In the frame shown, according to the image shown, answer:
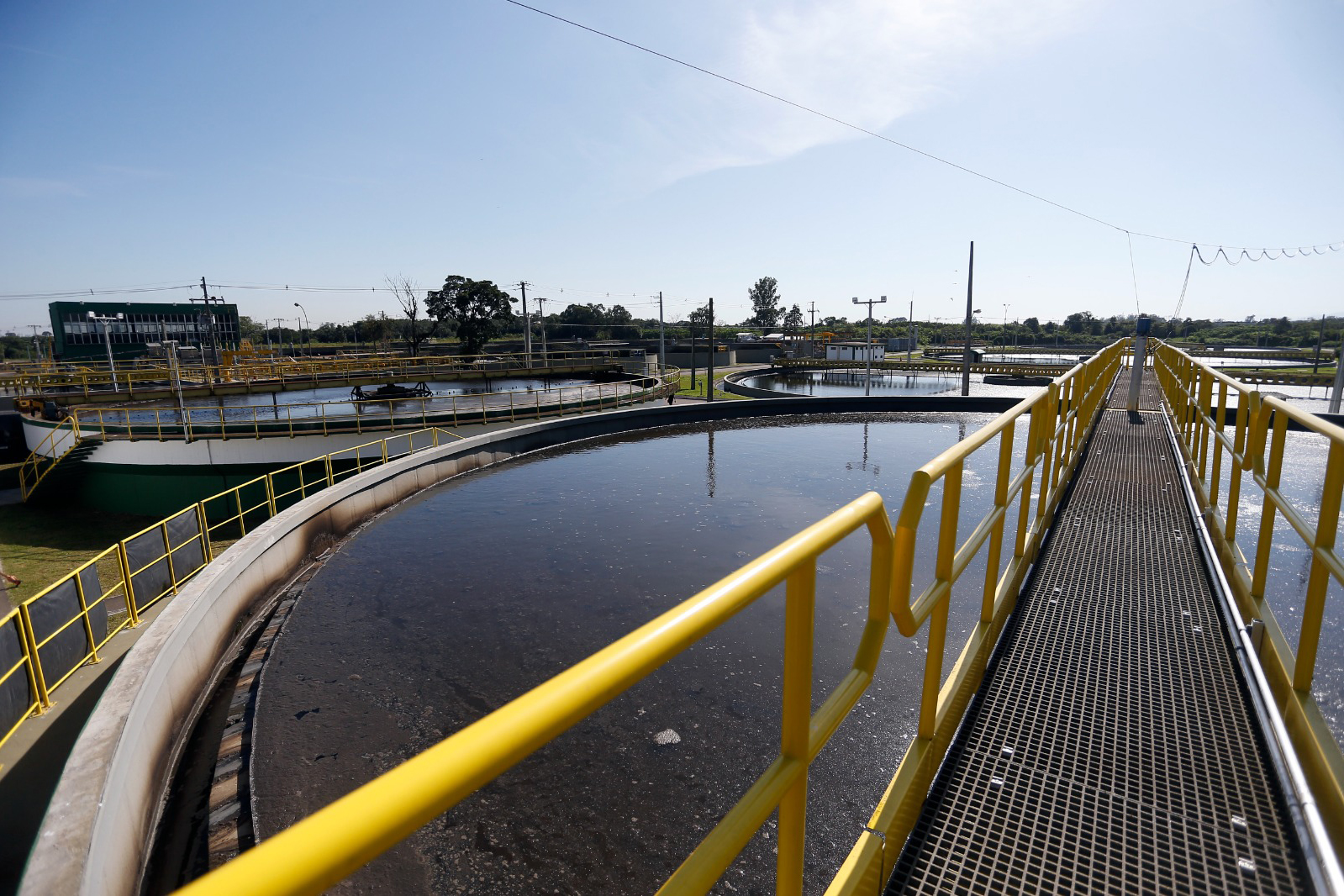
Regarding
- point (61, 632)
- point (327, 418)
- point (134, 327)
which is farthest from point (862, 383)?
point (134, 327)

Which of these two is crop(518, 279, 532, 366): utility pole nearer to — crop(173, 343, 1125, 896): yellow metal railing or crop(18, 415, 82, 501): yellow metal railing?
crop(18, 415, 82, 501): yellow metal railing

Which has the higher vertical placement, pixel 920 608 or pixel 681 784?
pixel 920 608

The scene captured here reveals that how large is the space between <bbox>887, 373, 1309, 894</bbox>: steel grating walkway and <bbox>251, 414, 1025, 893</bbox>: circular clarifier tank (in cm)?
84

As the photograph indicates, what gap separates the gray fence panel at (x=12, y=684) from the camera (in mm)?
5352

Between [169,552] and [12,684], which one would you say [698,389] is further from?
[12,684]

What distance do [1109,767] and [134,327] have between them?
7778cm

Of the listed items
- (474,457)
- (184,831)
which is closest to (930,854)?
(184,831)

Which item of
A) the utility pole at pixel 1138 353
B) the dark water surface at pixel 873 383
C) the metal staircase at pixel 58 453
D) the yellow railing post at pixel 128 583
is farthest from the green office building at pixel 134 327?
the utility pole at pixel 1138 353

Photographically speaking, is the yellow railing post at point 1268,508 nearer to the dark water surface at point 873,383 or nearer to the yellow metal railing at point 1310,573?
the yellow metal railing at point 1310,573

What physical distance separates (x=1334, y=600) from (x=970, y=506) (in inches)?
125

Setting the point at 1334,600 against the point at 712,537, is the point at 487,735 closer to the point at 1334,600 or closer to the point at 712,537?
the point at 712,537

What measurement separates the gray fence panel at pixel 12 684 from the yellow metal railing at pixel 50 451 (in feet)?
52.8

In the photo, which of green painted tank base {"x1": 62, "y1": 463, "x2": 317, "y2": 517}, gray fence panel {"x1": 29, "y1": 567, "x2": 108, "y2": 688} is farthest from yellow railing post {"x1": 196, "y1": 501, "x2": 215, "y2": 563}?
green painted tank base {"x1": 62, "y1": 463, "x2": 317, "y2": 517}

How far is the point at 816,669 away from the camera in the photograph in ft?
14.6
